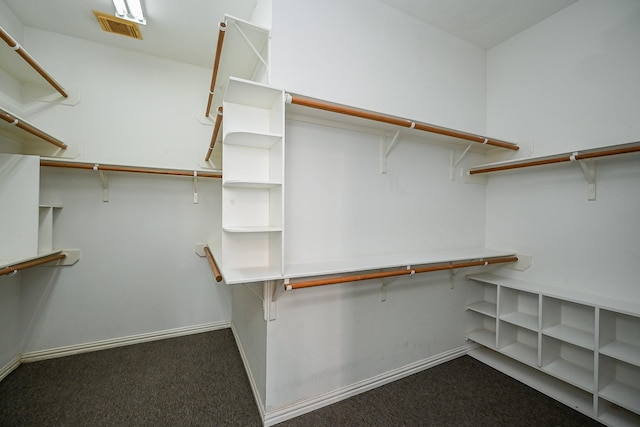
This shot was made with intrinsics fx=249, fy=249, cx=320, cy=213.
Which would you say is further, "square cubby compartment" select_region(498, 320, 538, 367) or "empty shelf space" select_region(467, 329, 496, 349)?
"empty shelf space" select_region(467, 329, 496, 349)

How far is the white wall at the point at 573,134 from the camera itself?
1704 millimetres

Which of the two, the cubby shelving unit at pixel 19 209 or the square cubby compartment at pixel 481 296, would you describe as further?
the square cubby compartment at pixel 481 296

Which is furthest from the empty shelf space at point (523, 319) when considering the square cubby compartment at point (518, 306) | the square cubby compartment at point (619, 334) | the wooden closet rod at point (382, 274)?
the wooden closet rod at point (382, 274)

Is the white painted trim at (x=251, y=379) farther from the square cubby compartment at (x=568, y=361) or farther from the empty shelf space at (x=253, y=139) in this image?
the square cubby compartment at (x=568, y=361)

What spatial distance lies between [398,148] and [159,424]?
8.35 ft

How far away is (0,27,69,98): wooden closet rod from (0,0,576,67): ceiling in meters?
0.51

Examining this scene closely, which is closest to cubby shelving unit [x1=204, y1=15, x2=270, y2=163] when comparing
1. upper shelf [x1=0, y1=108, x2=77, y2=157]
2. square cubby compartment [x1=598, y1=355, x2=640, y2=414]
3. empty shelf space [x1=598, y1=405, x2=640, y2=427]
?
upper shelf [x1=0, y1=108, x2=77, y2=157]

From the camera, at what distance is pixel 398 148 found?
2.04m

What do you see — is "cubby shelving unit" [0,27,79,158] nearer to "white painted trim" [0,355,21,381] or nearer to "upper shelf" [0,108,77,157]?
"upper shelf" [0,108,77,157]

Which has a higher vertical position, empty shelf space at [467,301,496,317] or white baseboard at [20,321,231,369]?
empty shelf space at [467,301,496,317]

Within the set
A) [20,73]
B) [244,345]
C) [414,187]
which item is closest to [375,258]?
[414,187]

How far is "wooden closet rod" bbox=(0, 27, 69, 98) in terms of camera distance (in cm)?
144

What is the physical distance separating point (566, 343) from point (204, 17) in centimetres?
390

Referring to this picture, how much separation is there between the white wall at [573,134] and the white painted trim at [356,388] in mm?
1031
